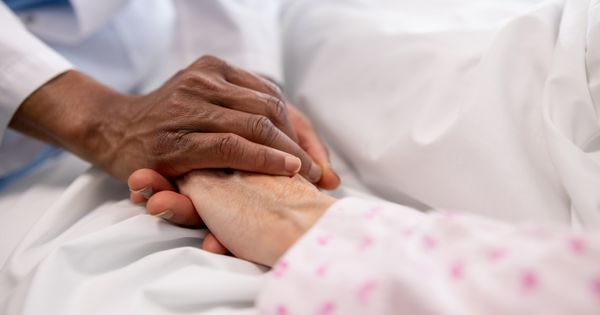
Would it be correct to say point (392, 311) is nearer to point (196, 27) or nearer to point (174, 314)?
point (174, 314)

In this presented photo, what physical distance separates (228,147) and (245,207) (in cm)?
8

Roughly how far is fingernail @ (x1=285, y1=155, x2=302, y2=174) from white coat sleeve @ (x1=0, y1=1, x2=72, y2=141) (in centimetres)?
38

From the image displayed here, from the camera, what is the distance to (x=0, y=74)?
30.1 inches

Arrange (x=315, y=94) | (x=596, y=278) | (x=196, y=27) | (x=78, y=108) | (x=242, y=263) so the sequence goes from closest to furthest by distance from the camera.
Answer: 1. (x=596, y=278)
2. (x=242, y=263)
3. (x=78, y=108)
4. (x=315, y=94)
5. (x=196, y=27)

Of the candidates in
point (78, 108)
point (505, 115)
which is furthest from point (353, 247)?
point (78, 108)

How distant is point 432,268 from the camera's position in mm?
398

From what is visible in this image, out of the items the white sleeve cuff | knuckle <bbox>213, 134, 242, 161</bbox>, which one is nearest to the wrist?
knuckle <bbox>213, 134, 242, 161</bbox>

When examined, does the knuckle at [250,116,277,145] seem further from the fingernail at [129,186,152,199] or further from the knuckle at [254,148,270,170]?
the fingernail at [129,186,152,199]

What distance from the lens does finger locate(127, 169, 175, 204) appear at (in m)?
0.65

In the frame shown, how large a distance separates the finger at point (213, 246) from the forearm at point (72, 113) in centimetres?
21

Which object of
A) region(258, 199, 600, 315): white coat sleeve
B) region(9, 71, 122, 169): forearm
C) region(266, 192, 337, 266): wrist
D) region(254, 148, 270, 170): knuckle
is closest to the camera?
region(258, 199, 600, 315): white coat sleeve

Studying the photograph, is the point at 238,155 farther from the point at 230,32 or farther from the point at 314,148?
the point at 230,32

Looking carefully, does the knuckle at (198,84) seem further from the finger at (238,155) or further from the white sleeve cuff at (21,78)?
the white sleeve cuff at (21,78)

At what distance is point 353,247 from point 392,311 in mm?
73
